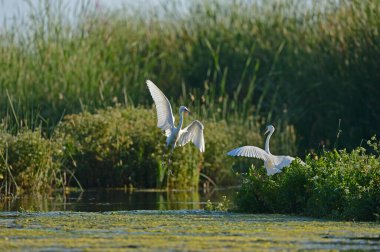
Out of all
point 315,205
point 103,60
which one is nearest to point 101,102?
point 103,60

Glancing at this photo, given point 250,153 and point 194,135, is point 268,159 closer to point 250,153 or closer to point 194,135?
point 250,153

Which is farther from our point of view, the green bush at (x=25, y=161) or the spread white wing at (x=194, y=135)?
the green bush at (x=25, y=161)

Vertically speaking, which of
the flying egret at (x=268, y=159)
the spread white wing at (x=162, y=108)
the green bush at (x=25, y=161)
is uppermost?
the spread white wing at (x=162, y=108)

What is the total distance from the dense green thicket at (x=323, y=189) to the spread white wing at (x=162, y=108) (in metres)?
1.43

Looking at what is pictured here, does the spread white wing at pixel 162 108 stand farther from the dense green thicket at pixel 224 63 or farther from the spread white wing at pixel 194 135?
the dense green thicket at pixel 224 63

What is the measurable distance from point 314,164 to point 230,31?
1207cm

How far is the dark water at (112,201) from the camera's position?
1383 cm

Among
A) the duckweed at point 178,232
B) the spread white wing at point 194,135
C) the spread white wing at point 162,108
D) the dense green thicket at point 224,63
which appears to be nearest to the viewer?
the duckweed at point 178,232

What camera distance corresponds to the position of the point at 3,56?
20.8 m

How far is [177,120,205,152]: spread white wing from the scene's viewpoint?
14055 millimetres

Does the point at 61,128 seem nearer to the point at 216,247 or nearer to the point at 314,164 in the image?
the point at 314,164

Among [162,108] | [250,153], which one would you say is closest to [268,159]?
[250,153]

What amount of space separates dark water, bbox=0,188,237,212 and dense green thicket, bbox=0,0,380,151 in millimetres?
2613

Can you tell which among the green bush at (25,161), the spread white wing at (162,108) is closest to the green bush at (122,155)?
the green bush at (25,161)
